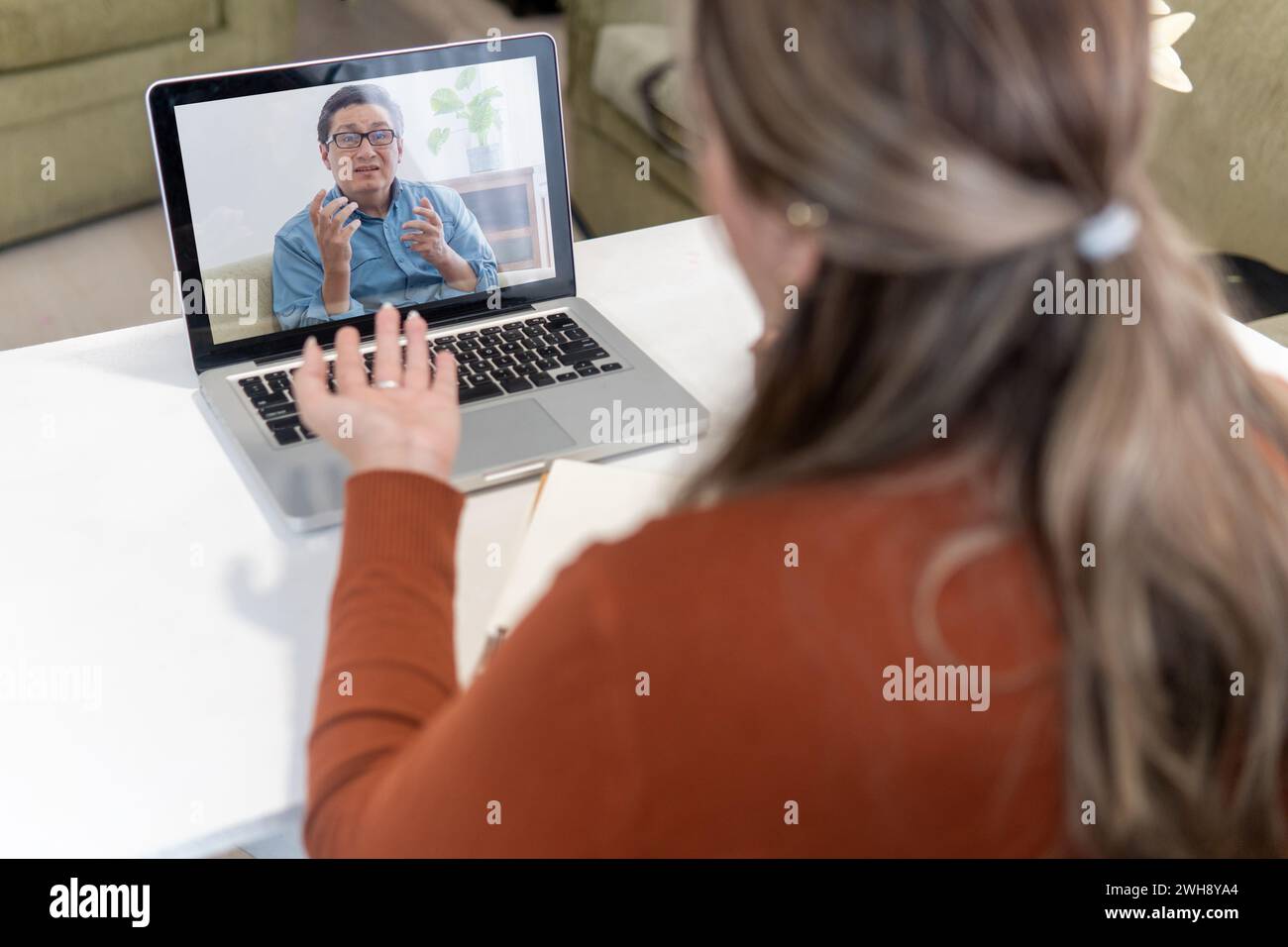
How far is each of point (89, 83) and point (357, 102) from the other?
170 centimetres

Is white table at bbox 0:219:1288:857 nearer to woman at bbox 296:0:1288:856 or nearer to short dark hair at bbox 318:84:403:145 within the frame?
woman at bbox 296:0:1288:856

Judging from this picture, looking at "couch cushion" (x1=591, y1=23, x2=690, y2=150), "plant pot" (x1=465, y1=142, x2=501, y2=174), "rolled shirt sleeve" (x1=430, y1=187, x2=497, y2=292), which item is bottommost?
"rolled shirt sleeve" (x1=430, y1=187, x2=497, y2=292)

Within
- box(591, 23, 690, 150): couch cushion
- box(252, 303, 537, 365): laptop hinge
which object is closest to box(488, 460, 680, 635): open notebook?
box(252, 303, 537, 365): laptop hinge

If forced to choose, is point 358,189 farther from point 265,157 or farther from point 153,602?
point 153,602

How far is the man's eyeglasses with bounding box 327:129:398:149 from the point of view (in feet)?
3.17

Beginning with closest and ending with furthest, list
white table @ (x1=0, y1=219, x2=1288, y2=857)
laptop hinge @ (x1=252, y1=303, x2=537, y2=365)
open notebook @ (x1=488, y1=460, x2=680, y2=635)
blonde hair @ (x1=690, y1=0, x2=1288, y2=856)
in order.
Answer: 1. blonde hair @ (x1=690, y1=0, x2=1288, y2=856)
2. white table @ (x1=0, y1=219, x2=1288, y2=857)
3. open notebook @ (x1=488, y1=460, x2=680, y2=635)
4. laptop hinge @ (x1=252, y1=303, x2=537, y2=365)

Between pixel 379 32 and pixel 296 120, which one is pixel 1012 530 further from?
pixel 379 32

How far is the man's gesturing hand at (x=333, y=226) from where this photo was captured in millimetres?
971

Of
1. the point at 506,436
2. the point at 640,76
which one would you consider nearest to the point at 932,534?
the point at 506,436

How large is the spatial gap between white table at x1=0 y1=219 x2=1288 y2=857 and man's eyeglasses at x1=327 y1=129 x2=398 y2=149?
0.77 feet

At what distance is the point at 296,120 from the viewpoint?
95cm

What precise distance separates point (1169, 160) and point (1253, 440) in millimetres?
1406

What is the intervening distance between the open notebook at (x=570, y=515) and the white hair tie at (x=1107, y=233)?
1.10 ft

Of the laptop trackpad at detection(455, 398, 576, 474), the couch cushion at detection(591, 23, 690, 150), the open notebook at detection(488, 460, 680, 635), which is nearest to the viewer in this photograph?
the open notebook at detection(488, 460, 680, 635)
